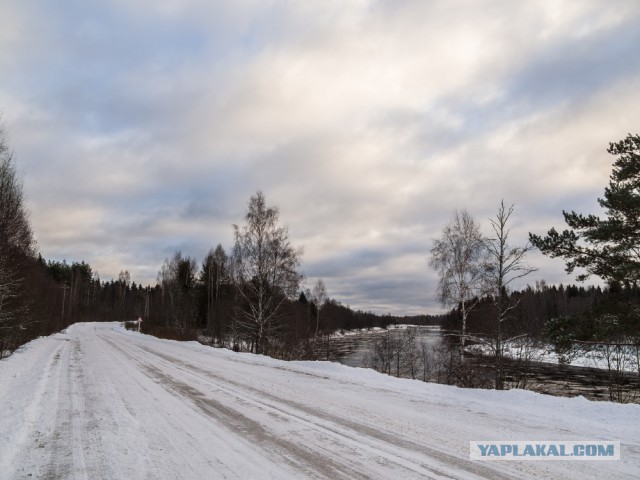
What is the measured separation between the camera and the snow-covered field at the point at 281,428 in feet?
15.2

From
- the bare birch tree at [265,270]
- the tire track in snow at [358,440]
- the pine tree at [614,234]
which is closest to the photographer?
the tire track in snow at [358,440]

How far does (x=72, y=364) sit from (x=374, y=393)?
1186 cm

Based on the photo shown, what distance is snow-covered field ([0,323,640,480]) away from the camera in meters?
4.63

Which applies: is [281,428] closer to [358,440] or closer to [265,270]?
[358,440]

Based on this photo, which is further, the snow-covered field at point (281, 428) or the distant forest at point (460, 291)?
the distant forest at point (460, 291)

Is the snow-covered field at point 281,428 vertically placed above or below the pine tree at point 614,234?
below

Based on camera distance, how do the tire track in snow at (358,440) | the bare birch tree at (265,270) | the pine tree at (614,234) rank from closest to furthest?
the tire track in snow at (358,440) < the pine tree at (614,234) < the bare birch tree at (265,270)

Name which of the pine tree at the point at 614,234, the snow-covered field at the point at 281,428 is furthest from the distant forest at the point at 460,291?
the snow-covered field at the point at 281,428

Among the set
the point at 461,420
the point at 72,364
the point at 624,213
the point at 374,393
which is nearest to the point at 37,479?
the point at 461,420

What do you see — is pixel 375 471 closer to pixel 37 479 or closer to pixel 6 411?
pixel 37 479

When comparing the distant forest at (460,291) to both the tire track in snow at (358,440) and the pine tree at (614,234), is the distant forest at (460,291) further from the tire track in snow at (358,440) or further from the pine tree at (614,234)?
the tire track in snow at (358,440)

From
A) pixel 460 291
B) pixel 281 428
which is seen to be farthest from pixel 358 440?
pixel 460 291

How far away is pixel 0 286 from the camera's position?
16312 millimetres

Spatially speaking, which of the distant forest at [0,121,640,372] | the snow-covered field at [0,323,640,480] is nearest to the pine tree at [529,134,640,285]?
the distant forest at [0,121,640,372]
